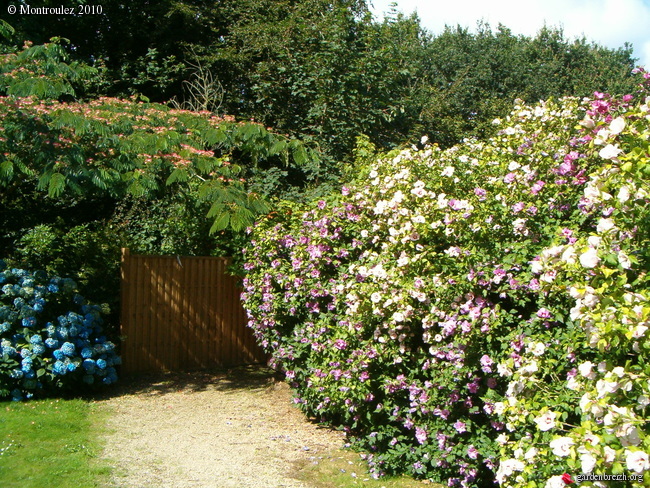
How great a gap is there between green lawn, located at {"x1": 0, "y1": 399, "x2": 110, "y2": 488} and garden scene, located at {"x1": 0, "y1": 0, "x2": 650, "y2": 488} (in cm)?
4

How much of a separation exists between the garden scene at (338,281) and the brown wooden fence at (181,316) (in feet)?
0.87

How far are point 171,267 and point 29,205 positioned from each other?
2.50 meters

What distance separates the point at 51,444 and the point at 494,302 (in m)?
4.22

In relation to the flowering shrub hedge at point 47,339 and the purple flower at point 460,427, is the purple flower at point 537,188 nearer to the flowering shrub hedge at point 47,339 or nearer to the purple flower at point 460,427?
the purple flower at point 460,427

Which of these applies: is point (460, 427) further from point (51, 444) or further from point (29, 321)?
point (29, 321)

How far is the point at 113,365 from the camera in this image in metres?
8.49

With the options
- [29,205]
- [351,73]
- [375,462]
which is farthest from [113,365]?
[351,73]

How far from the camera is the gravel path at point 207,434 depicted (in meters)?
5.39

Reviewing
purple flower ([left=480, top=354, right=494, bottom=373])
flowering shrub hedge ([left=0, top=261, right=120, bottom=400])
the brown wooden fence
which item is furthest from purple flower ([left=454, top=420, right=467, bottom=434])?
the brown wooden fence

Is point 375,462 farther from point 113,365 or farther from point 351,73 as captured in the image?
point 351,73

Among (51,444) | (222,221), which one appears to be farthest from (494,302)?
(51,444)

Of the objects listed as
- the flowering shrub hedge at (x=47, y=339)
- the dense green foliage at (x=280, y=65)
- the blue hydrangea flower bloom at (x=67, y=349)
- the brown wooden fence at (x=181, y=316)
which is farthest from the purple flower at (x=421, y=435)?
the dense green foliage at (x=280, y=65)

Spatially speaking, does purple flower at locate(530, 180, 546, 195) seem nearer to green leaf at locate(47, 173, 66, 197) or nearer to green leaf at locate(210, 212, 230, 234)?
green leaf at locate(210, 212, 230, 234)

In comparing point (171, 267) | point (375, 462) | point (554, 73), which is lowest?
point (375, 462)
